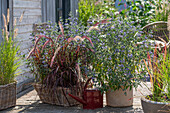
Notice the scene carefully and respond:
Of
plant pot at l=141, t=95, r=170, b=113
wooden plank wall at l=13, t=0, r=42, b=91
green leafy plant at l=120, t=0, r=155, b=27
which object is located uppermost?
green leafy plant at l=120, t=0, r=155, b=27

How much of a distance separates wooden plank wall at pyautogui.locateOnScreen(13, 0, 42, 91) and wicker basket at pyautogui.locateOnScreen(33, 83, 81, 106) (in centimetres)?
60

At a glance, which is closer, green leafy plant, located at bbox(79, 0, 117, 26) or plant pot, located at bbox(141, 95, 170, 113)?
plant pot, located at bbox(141, 95, 170, 113)

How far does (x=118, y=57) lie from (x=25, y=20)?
176cm

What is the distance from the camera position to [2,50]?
12.4 feet

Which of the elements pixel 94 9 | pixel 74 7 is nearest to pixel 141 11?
pixel 94 9

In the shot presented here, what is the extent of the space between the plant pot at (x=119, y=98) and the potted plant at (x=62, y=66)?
0.39 metres

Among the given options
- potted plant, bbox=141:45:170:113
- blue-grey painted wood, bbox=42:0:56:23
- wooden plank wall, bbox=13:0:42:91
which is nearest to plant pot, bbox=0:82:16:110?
wooden plank wall, bbox=13:0:42:91

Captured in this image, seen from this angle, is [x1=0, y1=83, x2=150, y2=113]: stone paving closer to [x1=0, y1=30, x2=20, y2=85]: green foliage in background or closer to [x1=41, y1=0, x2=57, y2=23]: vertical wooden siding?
[x1=0, y1=30, x2=20, y2=85]: green foliage in background

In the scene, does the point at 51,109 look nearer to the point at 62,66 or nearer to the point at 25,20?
the point at 62,66

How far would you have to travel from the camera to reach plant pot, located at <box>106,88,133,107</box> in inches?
151

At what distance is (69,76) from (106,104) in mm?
623

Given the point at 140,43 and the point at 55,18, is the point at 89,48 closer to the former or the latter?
the point at 140,43

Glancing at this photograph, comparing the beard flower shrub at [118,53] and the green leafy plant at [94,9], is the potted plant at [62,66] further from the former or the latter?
the green leafy plant at [94,9]

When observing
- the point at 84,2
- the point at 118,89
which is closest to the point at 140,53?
the point at 118,89
